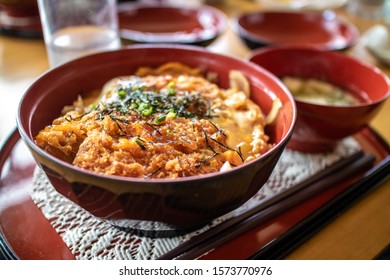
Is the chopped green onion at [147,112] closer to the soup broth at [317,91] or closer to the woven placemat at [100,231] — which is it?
the woven placemat at [100,231]

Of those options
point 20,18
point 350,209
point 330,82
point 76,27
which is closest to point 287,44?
point 330,82

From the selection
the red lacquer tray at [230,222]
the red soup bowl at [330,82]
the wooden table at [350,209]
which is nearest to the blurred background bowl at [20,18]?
the wooden table at [350,209]

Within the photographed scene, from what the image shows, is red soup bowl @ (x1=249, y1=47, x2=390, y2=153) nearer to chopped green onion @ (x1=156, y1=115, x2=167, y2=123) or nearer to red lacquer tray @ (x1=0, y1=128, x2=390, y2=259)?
red lacquer tray @ (x1=0, y1=128, x2=390, y2=259)

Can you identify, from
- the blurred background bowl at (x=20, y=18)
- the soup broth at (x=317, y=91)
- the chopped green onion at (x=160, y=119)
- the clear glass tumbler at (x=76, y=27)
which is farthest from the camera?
the blurred background bowl at (x=20, y=18)

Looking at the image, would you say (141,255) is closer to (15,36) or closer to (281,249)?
(281,249)

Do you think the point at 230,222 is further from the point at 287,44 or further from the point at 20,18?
the point at 20,18
